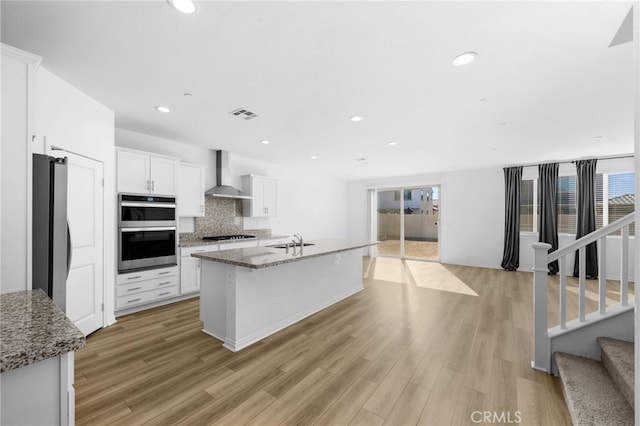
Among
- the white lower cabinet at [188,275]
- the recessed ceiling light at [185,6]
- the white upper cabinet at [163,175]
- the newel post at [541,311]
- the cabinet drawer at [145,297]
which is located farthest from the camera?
the white lower cabinet at [188,275]

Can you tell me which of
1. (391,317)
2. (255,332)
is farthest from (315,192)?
(255,332)

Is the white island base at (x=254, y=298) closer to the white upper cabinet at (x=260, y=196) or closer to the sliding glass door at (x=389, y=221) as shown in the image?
the white upper cabinet at (x=260, y=196)

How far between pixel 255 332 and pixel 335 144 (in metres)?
3.15

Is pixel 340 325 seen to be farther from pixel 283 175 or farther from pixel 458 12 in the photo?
pixel 283 175

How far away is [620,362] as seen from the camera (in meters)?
1.80

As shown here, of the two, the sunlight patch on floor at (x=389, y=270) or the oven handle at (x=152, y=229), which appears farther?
the sunlight patch on floor at (x=389, y=270)

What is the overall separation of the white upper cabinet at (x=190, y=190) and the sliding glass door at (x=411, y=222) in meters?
5.44

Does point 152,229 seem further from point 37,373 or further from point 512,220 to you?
point 512,220

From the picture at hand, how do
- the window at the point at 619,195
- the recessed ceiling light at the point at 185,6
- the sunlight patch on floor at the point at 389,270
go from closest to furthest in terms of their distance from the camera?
the recessed ceiling light at the point at 185,6, the window at the point at 619,195, the sunlight patch on floor at the point at 389,270

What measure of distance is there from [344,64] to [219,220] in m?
3.91

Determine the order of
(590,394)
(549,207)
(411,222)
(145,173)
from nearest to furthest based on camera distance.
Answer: (590,394) < (145,173) < (549,207) < (411,222)

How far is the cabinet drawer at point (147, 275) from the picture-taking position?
3.44 m

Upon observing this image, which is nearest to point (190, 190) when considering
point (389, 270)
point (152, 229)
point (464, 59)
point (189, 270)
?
point (152, 229)

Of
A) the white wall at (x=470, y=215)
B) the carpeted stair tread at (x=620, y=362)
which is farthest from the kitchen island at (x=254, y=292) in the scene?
the white wall at (x=470, y=215)
